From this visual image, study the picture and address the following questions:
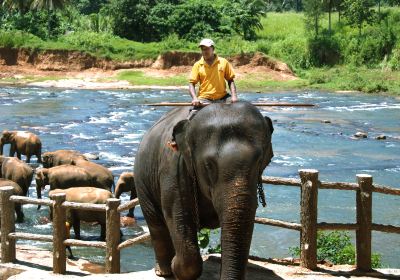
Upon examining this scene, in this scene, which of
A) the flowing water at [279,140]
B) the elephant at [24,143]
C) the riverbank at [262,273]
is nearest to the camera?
the riverbank at [262,273]

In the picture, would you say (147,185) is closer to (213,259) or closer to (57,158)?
(213,259)

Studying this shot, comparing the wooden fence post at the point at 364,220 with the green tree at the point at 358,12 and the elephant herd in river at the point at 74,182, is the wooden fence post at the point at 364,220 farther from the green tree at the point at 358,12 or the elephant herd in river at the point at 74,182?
the green tree at the point at 358,12

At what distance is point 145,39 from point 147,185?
54.5m

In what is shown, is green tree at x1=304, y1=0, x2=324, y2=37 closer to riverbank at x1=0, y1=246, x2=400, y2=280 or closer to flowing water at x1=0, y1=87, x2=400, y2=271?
flowing water at x1=0, y1=87, x2=400, y2=271

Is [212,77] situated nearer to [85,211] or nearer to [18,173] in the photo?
[85,211]

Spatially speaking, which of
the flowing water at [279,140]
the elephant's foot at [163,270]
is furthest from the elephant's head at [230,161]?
the flowing water at [279,140]

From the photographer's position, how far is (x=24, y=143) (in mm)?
20141

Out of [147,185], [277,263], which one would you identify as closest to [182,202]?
[147,185]

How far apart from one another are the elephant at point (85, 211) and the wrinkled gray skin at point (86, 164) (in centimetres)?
222

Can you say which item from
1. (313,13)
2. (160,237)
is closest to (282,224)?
(160,237)

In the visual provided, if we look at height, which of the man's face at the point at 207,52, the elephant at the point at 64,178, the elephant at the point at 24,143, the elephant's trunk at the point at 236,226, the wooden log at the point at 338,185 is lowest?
the elephant at the point at 24,143

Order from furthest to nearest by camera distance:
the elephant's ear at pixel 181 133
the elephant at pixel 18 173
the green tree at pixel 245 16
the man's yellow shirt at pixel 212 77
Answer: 1. the green tree at pixel 245 16
2. the elephant at pixel 18 173
3. the man's yellow shirt at pixel 212 77
4. the elephant's ear at pixel 181 133

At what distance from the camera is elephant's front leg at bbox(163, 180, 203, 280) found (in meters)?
5.38

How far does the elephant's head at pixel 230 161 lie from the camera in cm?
436
